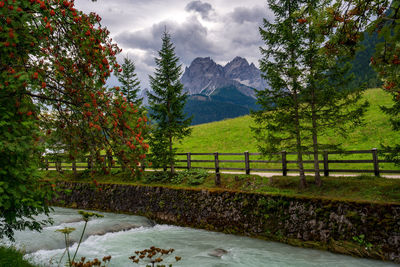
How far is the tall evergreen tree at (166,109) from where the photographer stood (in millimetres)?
18719

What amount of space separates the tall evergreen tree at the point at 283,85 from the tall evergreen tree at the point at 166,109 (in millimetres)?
6887

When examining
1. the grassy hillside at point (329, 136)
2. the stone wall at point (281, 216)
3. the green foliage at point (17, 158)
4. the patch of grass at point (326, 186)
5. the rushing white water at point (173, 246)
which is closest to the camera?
the green foliage at point (17, 158)

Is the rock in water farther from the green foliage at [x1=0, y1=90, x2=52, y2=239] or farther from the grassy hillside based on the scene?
the grassy hillside

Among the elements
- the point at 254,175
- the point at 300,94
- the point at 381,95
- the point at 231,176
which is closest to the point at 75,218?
the point at 231,176

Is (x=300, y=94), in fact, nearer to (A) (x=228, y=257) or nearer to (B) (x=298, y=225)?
(B) (x=298, y=225)

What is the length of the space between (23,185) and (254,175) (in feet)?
43.9

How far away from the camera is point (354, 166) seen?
1705 centimetres

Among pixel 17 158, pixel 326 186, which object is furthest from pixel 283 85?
pixel 17 158

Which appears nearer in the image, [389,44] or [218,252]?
[389,44]

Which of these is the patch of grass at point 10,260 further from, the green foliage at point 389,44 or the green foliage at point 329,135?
the green foliage at point 329,135

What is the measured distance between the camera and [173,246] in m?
11.3

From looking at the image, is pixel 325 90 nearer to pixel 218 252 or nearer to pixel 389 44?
pixel 218 252

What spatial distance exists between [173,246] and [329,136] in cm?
1560

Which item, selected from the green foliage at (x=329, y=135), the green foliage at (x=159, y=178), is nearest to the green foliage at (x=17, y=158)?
the green foliage at (x=159, y=178)
